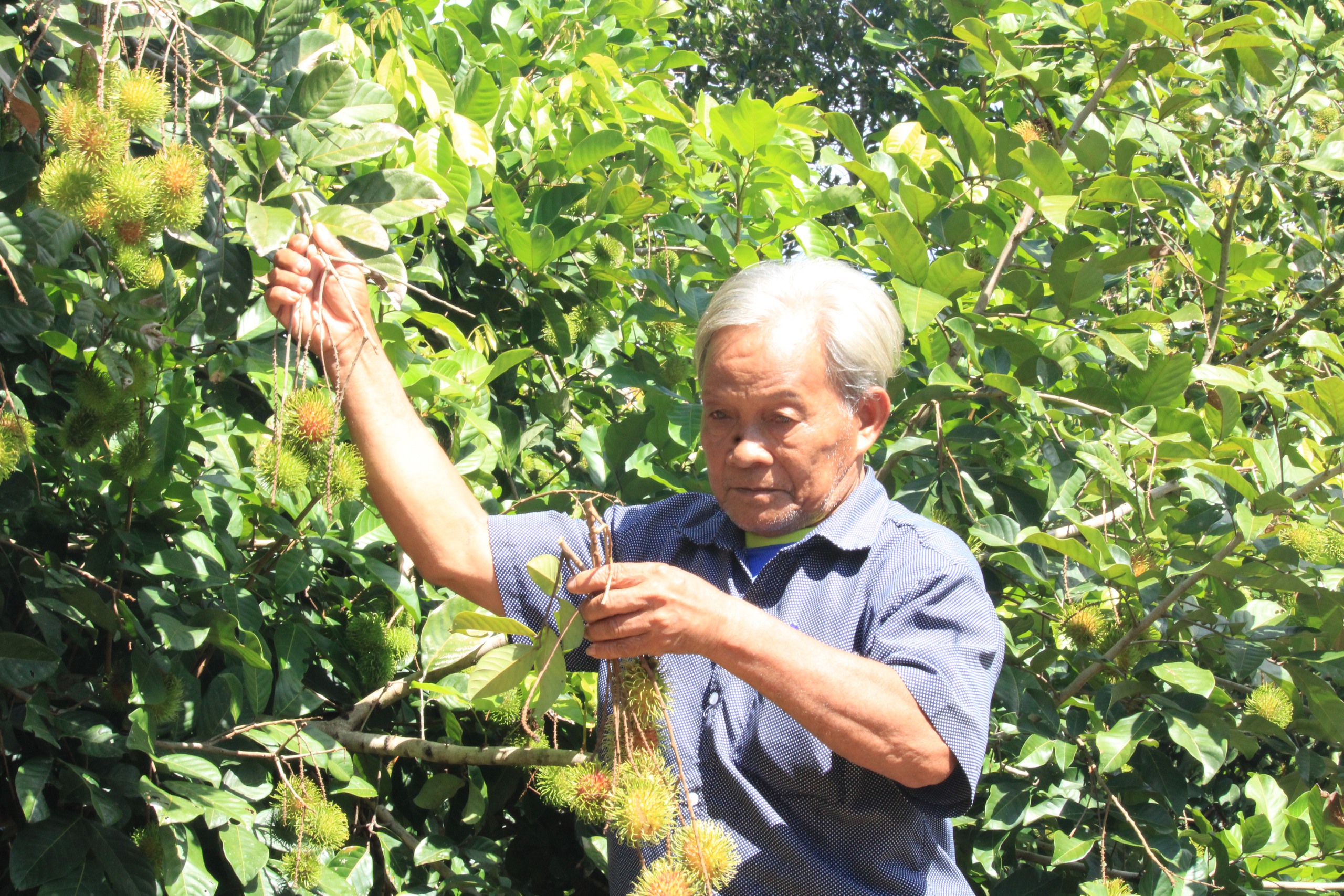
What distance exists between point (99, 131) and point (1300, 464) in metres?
1.88

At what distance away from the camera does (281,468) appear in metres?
1.30

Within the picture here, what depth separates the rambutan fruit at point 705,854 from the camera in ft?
4.00

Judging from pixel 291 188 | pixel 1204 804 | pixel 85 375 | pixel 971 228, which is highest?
pixel 291 188

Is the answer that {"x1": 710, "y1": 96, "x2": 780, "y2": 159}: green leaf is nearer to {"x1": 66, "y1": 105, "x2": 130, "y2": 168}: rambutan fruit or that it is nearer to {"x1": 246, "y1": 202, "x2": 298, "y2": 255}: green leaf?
{"x1": 246, "y1": 202, "x2": 298, "y2": 255}: green leaf

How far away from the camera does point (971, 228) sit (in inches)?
84.1

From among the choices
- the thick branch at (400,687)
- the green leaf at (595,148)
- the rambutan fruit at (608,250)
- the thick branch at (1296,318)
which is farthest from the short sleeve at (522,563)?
the thick branch at (1296,318)

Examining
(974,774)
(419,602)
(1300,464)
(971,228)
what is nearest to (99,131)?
(419,602)

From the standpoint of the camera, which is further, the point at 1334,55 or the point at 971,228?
the point at 1334,55

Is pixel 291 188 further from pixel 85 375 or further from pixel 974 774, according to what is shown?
pixel 974 774

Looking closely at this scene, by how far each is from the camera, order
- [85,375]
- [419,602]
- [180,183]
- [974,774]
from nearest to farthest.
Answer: [180,183] < [974,774] < [85,375] < [419,602]

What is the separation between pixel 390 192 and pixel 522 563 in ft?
1.80

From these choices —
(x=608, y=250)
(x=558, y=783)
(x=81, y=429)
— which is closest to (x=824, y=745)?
(x=558, y=783)

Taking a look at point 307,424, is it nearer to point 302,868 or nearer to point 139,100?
→ point 139,100

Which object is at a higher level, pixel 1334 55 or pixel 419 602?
pixel 1334 55
